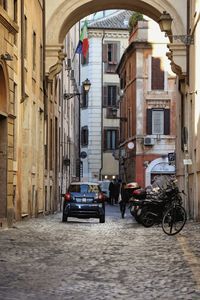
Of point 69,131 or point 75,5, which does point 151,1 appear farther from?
point 69,131

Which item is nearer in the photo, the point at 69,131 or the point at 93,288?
the point at 93,288

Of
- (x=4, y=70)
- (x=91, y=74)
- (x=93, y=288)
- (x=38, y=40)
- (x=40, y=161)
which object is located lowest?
(x=93, y=288)

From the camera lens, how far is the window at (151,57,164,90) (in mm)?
52125

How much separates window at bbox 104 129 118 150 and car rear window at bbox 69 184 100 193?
4644 cm

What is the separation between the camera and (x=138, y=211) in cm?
2369

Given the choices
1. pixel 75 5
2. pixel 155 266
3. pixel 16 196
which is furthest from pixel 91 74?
pixel 155 266

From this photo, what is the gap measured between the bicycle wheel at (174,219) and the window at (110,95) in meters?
55.0

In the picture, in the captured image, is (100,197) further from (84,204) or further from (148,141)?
(148,141)

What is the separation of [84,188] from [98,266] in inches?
594

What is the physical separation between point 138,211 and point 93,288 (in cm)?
1406

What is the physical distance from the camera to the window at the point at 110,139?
73875 millimetres

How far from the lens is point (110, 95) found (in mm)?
74625

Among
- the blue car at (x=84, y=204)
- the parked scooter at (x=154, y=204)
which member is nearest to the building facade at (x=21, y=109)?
the blue car at (x=84, y=204)

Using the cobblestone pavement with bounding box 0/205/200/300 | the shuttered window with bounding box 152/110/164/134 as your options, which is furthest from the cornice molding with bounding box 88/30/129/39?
the cobblestone pavement with bounding box 0/205/200/300
